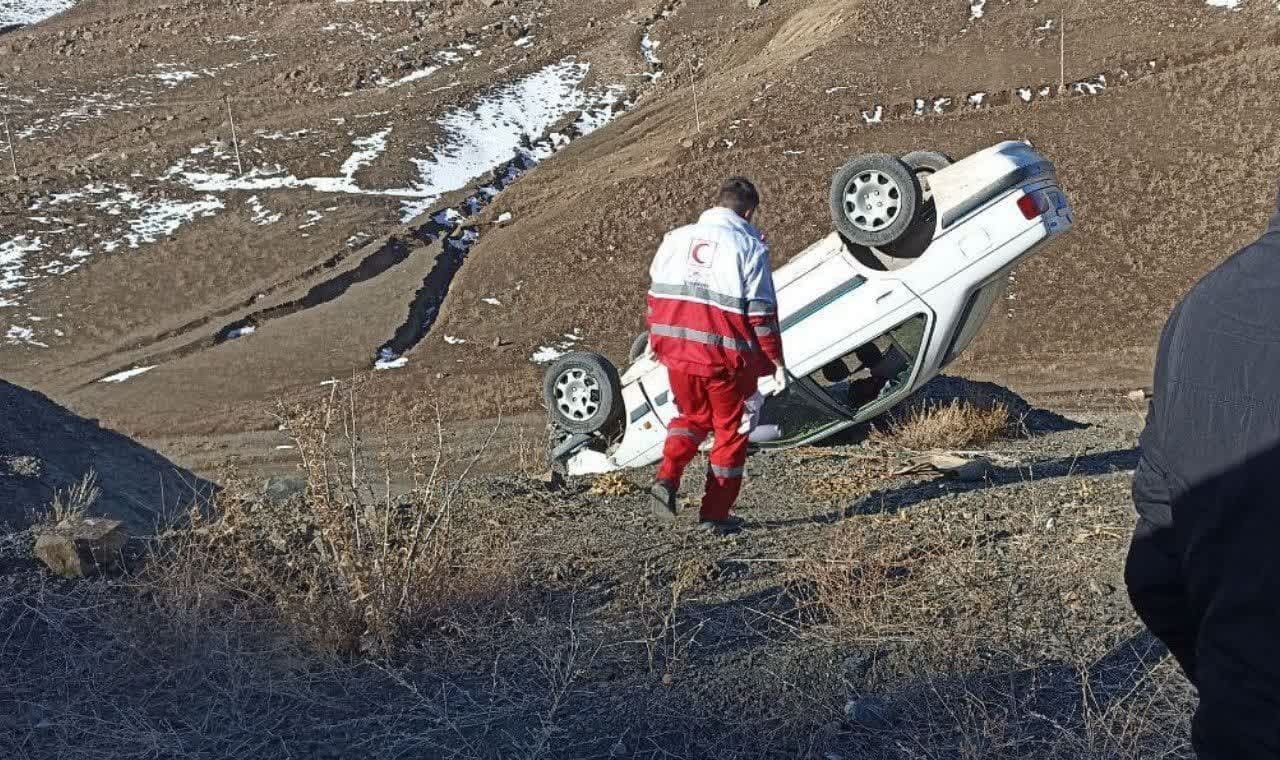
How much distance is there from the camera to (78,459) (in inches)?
474

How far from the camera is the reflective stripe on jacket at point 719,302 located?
20.1ft

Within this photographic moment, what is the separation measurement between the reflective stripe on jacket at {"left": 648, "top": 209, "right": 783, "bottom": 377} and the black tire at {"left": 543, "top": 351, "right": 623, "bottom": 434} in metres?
2.97

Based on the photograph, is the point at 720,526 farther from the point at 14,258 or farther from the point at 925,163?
the point at 14,258

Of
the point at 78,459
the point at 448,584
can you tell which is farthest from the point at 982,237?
the point at 78,459

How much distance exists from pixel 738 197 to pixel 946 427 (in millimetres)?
3547

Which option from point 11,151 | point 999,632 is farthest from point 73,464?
point 11,151

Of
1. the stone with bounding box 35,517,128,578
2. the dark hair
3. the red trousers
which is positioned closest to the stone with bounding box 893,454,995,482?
the red trousers

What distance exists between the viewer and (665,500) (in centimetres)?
638

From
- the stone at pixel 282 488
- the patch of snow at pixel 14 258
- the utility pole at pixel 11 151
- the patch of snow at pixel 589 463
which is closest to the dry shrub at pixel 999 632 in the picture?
the patch of snow at pixel 589 463

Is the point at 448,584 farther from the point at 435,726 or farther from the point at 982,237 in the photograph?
the point at 982,237

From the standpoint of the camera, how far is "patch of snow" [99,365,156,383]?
2156cm

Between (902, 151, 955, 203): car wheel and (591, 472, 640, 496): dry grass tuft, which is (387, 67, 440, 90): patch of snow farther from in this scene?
(591, 472, 640, 496): dry grass tuft

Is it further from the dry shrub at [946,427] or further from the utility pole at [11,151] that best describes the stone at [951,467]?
the utility pole at [11,151]

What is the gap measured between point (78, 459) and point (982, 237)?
29.0ft
